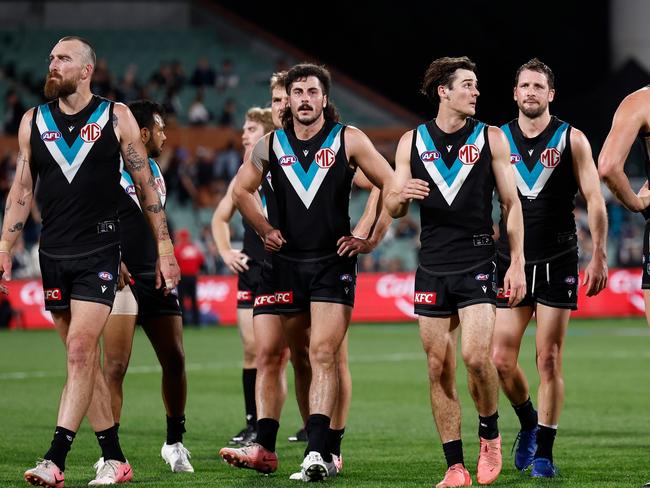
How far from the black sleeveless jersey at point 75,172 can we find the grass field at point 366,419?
5.40ft

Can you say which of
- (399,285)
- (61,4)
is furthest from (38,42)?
(399,285)

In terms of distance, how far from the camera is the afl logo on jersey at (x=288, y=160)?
867 centimetres

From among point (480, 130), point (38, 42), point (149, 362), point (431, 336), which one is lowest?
point (149, 362)

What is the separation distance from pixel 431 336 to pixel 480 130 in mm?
1404

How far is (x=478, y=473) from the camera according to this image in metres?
8.21

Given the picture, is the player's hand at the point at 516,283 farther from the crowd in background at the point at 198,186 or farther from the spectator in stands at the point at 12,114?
the spectator in stands at the point at 12,114

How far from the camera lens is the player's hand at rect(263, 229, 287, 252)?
8.65 metres

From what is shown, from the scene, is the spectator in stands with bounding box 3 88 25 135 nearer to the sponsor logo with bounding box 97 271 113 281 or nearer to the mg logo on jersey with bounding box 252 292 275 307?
the mg logo on jersey with bounding box 252 292 275 307

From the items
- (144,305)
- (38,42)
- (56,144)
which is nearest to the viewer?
(56,144)

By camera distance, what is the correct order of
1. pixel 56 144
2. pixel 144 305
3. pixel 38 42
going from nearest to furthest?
1. pixel 56 144
2. pixel 144 305
3. pixel 38 42

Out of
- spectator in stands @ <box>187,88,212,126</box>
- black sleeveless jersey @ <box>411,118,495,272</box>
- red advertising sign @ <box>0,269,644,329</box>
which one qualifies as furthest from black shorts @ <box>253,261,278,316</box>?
spectator in stands @ <box>187,88,212,126</box>

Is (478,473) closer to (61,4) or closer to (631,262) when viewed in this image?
(631,262)

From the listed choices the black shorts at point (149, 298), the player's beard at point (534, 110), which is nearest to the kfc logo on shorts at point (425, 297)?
the player's beard at point (534, 110)

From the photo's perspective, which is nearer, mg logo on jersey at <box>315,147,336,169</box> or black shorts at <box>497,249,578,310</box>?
mg logo on jersey at <box>315,147,336,169</box>
